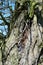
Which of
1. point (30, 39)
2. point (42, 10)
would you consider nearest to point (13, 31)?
point (30, 39)

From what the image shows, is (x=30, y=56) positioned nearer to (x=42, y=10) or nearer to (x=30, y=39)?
(x=30, y=39)

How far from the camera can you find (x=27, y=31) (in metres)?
1.71

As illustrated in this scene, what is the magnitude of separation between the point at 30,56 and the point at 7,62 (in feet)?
0.83

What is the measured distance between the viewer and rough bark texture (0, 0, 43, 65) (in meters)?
1.66

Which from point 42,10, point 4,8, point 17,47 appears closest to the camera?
point 42,10

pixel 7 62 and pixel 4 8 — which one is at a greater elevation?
pixel 4 8

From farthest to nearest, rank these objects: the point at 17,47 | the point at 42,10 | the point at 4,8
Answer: the point at 4,8, the point at 17,47, the point at 42,10

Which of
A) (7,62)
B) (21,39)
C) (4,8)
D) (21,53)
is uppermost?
(4,8)

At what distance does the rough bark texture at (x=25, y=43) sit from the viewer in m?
1.66

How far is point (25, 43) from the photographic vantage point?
1698mm

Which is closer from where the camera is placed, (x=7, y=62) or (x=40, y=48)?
(x=40, y=48)

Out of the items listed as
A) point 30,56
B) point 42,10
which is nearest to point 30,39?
point 30,56

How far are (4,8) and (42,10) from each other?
24.7 inches

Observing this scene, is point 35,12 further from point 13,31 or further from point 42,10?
point 13,31
